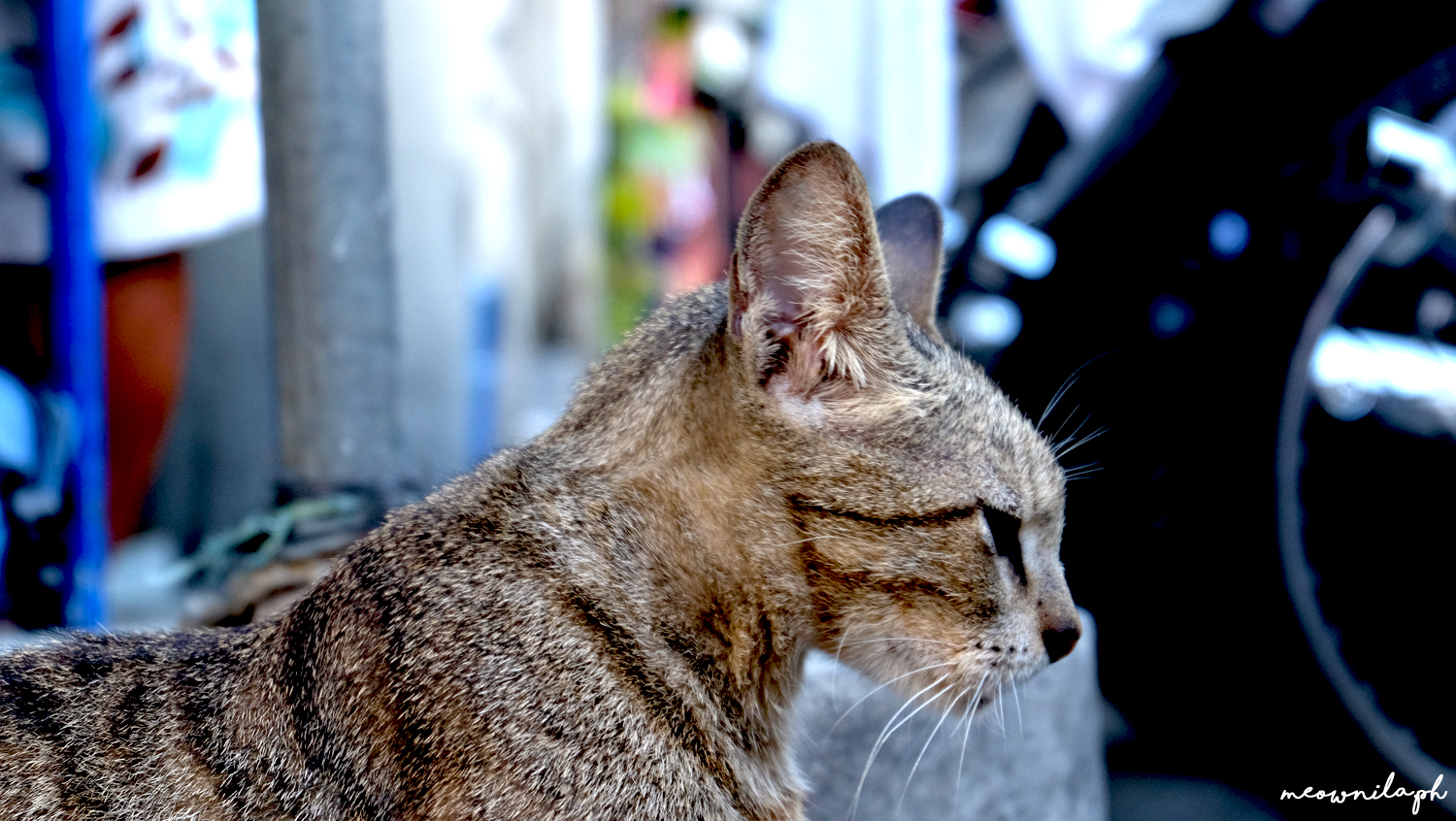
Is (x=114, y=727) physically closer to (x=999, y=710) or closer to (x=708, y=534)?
(x=708, y=534)

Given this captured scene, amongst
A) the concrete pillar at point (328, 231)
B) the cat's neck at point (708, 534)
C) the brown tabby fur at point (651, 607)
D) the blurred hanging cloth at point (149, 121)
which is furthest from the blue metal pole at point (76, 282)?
the cat's neck at point (708, 534)

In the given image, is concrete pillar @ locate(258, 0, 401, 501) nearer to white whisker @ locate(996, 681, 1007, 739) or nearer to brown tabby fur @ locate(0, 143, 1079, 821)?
brown tabby fur @ locate(0, 143, 1079, 821)

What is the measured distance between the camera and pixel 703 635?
1.72 m

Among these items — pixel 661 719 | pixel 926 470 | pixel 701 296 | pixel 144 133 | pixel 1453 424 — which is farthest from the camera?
pixel 1453 424

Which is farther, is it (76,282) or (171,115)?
(171,115)

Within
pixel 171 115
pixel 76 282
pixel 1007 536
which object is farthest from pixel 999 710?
pixel 171 115

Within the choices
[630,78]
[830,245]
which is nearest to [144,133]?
[830,245]

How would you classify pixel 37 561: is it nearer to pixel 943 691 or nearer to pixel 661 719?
pixel 661 719

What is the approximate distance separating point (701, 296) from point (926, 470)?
0.54m

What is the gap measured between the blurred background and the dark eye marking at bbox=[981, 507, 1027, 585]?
0.49m

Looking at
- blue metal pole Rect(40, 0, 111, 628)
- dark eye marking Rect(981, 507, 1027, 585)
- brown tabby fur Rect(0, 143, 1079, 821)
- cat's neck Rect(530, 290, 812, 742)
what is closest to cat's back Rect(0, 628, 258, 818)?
brown tabby fur Rect(0, 143, 1079, 821)

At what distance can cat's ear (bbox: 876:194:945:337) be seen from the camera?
2156 millimetres

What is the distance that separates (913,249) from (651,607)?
916mm

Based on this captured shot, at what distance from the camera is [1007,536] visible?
1.80 meters
